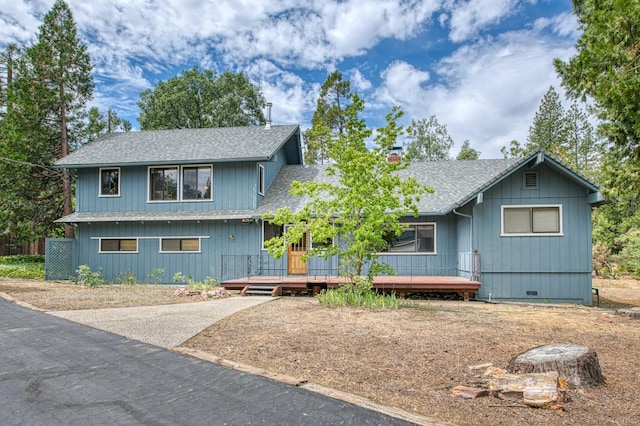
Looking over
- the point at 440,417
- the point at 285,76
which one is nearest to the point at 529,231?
the point at 440,417

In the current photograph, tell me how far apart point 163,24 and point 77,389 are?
740 inches

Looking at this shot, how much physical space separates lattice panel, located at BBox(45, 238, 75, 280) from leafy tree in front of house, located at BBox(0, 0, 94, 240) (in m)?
4.70

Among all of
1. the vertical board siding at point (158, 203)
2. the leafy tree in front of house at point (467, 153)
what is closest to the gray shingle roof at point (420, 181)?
the vertical board siding at point (158, 203)

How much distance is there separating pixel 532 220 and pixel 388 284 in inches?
179

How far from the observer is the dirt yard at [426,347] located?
414cm

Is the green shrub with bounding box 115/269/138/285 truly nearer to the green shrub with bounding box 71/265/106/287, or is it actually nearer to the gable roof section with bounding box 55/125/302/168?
the green shrub with bounding box 71/265/106/287

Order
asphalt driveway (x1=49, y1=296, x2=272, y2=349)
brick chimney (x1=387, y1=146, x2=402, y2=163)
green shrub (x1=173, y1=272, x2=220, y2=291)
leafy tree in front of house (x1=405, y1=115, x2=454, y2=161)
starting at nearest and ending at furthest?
asphalt driveway (x1=49, y1=296, x2=272, y2=349) < green shrub (x1=173, y1=272, x2=220, y2=291) < brick chimney (x1=387, y1=146, x2=402, y2=163) < leafy tree in front of house (x1=405, y1=115, x2=454, y2=161)

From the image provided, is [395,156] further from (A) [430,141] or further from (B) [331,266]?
(A) [430,141]

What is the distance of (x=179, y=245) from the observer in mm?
16844

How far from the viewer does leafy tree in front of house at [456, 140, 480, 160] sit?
37906mm

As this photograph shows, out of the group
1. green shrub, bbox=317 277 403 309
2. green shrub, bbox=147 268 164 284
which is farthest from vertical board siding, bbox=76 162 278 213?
green shrub, bbox=317 277 403 309

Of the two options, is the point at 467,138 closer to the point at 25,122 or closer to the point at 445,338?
the point at 25,122

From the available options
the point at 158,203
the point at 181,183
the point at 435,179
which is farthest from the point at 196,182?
the point at 435,179

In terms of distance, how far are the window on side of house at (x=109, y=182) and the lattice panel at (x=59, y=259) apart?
89.0 inches
